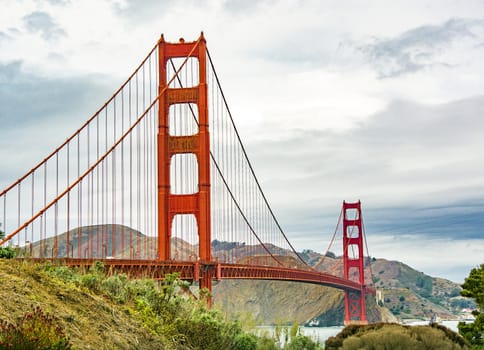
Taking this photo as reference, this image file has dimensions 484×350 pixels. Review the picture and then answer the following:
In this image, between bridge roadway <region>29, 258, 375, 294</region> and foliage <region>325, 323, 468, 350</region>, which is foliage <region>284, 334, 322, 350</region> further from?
bridge roadway <region>29, 258, 375, 294</region>

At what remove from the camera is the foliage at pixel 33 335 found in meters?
13.5

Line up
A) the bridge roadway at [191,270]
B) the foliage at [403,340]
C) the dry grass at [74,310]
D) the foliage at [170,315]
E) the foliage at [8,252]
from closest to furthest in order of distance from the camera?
the dry grass at [74,310] → the foliage at [403,340] → the foliage at [170,315] → the foliage at [8,252] → the bridge roadway at [191,270]

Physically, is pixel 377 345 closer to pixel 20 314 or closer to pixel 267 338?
pixel 267 338

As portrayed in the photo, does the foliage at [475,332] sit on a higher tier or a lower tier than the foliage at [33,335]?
lower

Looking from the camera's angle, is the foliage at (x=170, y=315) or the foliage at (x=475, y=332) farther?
the foliage at (x=475, y=332)

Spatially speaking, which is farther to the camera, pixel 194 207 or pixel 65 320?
pixel 194 207

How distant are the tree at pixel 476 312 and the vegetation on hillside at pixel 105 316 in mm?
13585

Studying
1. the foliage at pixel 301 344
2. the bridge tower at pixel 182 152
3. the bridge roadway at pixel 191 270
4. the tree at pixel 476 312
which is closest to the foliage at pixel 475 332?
the tree at pixel 476 312

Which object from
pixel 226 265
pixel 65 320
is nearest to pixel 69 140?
pixel 226 265

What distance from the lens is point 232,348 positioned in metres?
24.6

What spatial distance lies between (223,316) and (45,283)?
29.3 feet

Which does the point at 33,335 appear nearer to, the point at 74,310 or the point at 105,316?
the point at 74,310

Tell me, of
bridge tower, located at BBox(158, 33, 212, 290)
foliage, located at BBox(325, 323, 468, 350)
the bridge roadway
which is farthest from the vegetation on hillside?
bridge tower, located at BBox(158, 33, 212, 290)

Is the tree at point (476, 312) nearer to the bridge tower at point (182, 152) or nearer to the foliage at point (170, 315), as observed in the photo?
the foliage at point (170, 315)
